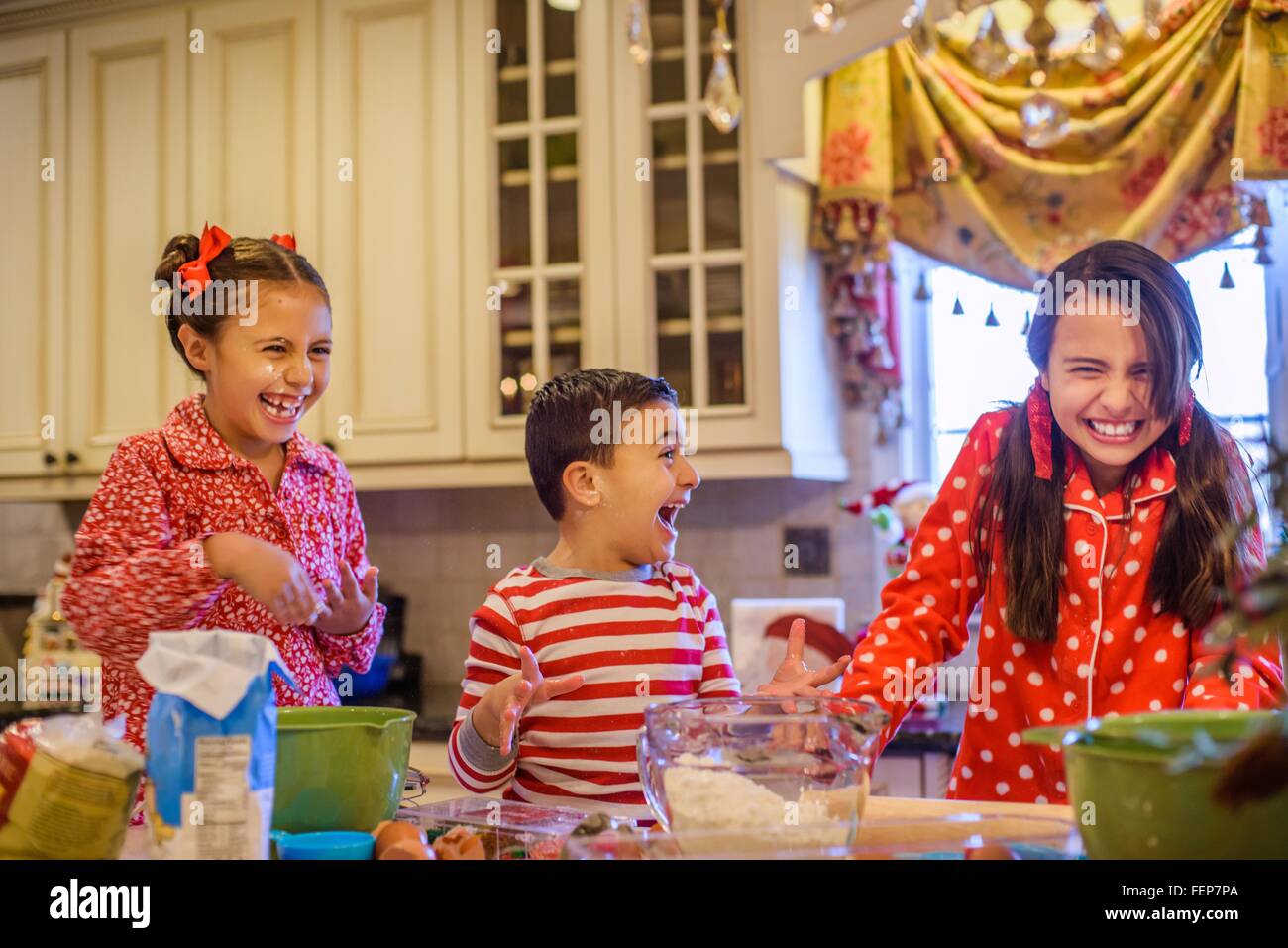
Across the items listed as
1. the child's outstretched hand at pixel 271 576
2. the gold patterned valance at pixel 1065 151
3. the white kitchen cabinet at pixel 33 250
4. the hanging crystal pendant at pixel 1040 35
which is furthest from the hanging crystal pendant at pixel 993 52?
the white kitchen cabinet at pixel 33 250

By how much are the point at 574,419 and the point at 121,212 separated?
2.26 m

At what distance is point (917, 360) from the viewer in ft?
10.8

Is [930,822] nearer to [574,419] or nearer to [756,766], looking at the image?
[756,766]

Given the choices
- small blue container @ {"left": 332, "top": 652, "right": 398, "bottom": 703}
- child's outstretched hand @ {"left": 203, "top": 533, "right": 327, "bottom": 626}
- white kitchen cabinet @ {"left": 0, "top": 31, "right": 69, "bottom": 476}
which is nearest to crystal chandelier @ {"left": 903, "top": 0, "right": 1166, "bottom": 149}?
child's outstretched hand @ {"left": 203, "top": 533, "right": 327, "bottom": 626}

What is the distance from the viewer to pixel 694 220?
289 cm

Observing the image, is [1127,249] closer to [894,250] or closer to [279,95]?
[894,250]

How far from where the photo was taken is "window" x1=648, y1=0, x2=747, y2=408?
2.89 meters

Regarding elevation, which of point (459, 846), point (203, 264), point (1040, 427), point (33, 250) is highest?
point (33, 250)

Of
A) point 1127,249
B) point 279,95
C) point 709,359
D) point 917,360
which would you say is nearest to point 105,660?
point 1127,249

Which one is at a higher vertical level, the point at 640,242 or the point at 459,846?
the point at 640,242

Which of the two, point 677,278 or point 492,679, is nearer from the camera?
point 492,679

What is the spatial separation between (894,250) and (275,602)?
2.30m

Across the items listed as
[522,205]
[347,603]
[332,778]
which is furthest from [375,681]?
[332,778]

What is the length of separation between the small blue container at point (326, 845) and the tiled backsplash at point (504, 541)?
235 cm
